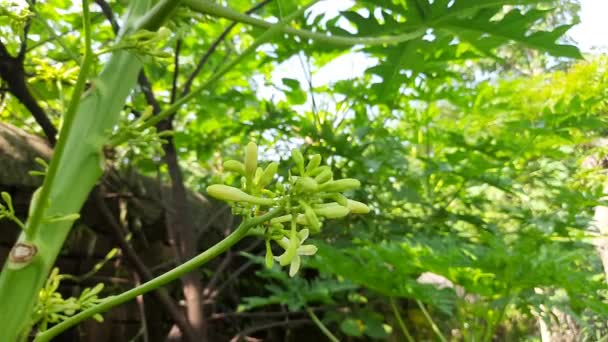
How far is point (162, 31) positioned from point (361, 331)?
73.8 inches

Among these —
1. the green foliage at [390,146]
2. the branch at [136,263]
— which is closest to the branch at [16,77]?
the green foliage at [390,146]

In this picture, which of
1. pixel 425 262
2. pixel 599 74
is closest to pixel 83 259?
pixel 425 262

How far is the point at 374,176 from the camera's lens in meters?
1.96

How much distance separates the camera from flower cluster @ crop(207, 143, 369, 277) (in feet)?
1.32

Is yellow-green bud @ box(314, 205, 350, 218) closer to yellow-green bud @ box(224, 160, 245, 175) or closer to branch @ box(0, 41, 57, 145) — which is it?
yellow-green bud @ box(224, 160, 245, 175)

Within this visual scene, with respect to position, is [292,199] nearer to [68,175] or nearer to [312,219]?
[312,219]

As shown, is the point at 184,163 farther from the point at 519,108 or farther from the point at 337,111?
the point at 519,108

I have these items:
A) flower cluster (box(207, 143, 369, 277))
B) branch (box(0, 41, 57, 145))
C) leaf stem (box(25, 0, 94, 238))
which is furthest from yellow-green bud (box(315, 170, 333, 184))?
branch (box(0, 41, 57, 145))

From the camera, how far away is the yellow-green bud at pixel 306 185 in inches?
15.7

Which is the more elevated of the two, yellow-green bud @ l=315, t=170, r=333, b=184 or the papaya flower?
yellow-green bud @ l=315, t=170, r=333, b=184

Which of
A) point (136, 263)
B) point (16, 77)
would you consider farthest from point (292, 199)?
point (136, 263)

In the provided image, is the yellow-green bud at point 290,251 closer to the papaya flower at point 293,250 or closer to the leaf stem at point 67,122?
the papaya flower at point 293,250

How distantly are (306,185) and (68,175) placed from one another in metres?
0.20

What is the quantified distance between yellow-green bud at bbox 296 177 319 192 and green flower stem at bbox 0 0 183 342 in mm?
163
